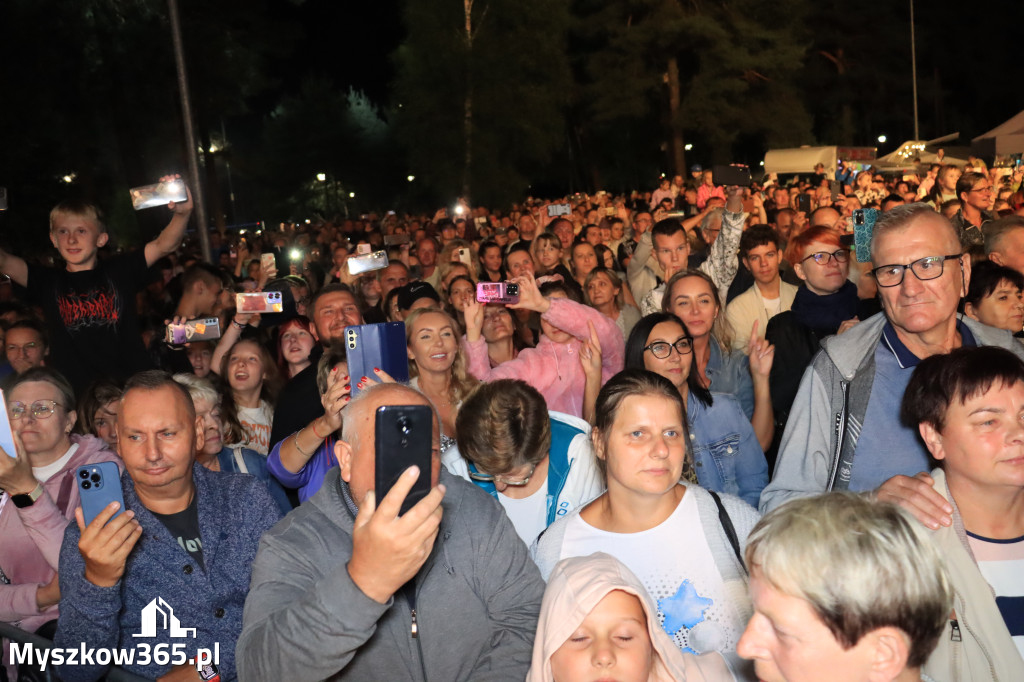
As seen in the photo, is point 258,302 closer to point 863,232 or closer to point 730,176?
point 863,232

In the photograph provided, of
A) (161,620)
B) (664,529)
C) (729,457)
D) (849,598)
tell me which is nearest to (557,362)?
(729,457)

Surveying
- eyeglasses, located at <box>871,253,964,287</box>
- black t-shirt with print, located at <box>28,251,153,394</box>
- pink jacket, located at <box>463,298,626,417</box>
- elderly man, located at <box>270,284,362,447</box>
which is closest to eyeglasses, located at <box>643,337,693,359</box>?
pink jacket, located at <box>463,298,626,417</box>

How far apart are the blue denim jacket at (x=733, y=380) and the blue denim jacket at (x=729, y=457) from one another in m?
0.82

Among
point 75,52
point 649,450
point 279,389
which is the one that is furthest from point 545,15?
point 649,450

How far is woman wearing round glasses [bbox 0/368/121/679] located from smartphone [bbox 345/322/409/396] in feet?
Result: 4.05

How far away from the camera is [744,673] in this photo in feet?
9.02

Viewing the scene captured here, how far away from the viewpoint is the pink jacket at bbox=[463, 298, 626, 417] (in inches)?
216

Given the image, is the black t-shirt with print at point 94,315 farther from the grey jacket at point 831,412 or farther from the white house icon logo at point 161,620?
the grey jacket at point 831,412

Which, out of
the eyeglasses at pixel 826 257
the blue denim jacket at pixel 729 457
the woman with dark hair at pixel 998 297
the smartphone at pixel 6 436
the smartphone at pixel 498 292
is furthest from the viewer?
the smartphone at pixel 498 292

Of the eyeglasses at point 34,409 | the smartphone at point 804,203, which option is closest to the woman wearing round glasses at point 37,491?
the eyeglasses at point 34,409

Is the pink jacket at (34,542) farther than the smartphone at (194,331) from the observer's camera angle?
No

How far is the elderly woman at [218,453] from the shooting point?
4.60m

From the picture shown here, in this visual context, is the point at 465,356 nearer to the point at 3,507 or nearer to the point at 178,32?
the point at 3,507

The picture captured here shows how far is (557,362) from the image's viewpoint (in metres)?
5.58
